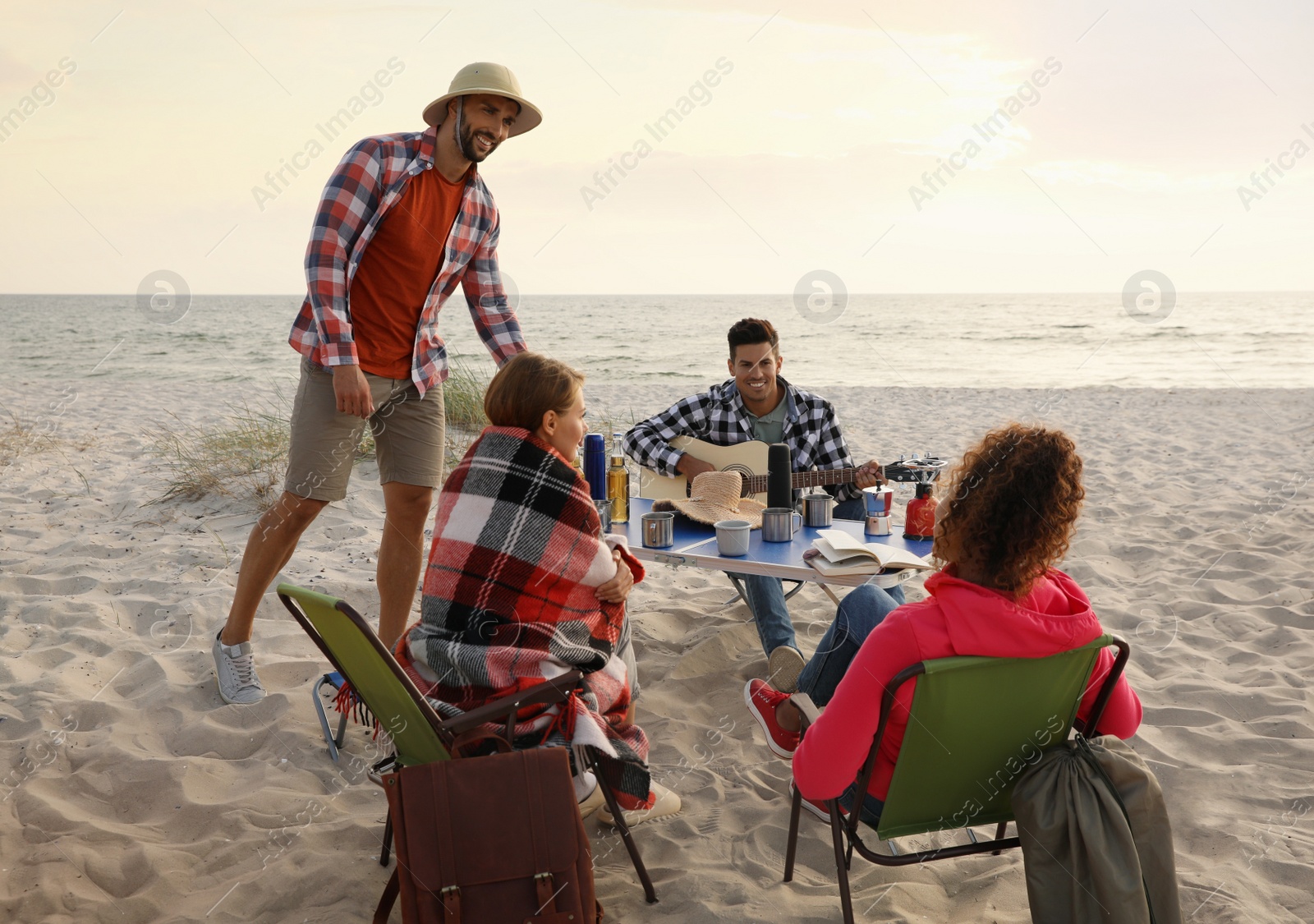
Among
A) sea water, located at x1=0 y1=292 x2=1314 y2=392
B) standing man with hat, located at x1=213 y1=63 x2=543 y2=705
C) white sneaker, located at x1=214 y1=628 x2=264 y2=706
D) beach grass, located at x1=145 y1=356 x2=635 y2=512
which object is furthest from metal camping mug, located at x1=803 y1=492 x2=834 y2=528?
sea water, located at x1=0 y1=292 x2=1314 y2=392

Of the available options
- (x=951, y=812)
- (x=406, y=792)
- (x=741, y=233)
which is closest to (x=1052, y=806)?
(x=951, y=812)

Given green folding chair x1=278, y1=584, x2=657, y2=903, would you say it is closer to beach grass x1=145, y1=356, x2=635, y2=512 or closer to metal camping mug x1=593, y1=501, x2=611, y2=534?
metal camping mug x1=593, y1=501, x2=611, y2=534

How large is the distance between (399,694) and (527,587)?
1.23ft

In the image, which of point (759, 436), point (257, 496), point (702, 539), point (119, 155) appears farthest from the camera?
point (119, 155)

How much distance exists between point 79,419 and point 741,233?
34.4 meters

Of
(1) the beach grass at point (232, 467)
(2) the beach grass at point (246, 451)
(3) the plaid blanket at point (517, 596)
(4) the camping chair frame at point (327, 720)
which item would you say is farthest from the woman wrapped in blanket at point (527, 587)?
(1) the beach grass at point (232, 467)

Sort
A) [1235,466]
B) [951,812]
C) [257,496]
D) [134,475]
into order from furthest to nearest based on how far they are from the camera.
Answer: [1235,466], [134,475], [257,496], [951,812]

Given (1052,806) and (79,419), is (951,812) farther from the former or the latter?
(79,419)

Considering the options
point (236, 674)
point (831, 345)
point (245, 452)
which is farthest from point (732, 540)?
point (831, 345)

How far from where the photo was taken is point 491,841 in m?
1.74

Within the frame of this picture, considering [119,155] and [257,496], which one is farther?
[119,155]

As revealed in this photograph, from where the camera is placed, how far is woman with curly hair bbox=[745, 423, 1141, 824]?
1655 mm

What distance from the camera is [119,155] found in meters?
11.8

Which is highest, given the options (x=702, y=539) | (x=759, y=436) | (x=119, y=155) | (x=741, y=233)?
(x=741, y=233)
